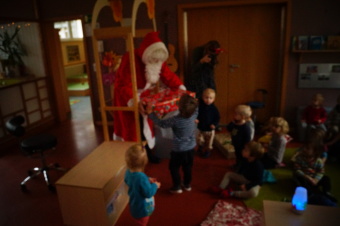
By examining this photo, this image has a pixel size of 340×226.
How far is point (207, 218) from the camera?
238 centimetres

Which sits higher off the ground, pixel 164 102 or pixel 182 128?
pixel 164 102

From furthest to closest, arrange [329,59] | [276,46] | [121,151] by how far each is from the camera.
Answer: [276,46] → [329,59] → [121,151]

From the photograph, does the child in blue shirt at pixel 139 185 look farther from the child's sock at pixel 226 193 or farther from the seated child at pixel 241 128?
the seated child at pixel 241 128

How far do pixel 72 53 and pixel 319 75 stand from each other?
7.62 metres

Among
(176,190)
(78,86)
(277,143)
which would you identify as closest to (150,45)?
(176,190)

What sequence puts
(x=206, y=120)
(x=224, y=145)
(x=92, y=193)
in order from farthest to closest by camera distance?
1. (x=224, y=145)
2. (x=206, y=120)
3. (x=92, y=193)

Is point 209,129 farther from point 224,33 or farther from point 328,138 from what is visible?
point 224,33

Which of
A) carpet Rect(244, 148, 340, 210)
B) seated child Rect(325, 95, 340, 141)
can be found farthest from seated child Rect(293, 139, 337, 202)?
seated child Rect(325, 95, 340, 141)

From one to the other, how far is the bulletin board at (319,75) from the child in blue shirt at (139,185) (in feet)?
10.9

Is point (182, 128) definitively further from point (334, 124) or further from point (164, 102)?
point (334, 124)

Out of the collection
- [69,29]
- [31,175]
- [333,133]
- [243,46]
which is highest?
[69,29]

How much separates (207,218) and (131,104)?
1371 millimetres

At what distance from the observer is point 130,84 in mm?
2969

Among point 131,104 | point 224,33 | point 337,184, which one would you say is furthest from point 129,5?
Result: point 337,184
